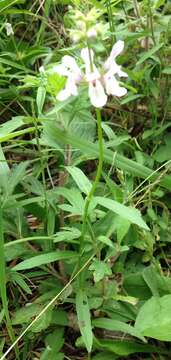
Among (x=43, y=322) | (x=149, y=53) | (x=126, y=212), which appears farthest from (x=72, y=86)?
(x=149, y=53)

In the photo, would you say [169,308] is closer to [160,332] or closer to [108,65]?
[160,332]

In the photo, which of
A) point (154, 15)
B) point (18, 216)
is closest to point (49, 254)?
point (18, 216)

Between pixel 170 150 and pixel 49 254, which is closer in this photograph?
pixel 49 254

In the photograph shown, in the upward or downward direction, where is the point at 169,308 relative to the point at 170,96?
downward

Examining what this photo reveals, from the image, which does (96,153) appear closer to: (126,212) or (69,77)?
(126,212)

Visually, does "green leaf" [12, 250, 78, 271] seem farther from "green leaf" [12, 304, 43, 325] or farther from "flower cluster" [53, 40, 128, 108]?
"flower cluster" [53, 40, 128, 108]

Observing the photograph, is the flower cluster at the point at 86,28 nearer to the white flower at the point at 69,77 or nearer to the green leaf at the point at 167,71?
the white flower at the point at 69,77

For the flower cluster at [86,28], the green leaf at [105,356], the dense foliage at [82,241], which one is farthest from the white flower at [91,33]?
the green leaf at [105,356]

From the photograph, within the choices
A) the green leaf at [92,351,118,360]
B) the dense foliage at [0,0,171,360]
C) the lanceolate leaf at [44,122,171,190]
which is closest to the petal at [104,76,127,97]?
the dense foliage at [0,0,171,360]
